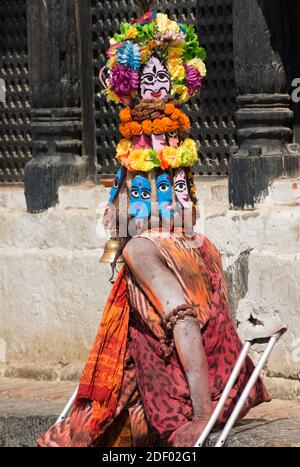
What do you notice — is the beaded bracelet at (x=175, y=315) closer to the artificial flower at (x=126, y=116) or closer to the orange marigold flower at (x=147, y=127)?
the orange marigold flower at (x=147, y=127)

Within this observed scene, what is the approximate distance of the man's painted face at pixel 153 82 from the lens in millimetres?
6906

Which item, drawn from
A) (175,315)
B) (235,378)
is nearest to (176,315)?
(175,315)

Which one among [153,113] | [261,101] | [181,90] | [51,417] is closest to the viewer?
[153,113]

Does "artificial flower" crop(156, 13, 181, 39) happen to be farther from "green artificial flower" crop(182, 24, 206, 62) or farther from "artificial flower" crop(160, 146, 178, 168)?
"artificial flower" crop(160, 146, 178, 168)

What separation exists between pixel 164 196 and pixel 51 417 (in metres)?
1.86

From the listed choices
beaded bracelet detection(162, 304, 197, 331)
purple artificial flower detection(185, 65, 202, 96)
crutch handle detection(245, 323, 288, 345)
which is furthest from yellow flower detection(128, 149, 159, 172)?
crutch handle detection(245, 323, 288, 345)

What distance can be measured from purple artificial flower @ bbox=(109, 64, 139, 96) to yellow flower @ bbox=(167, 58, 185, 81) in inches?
6.5

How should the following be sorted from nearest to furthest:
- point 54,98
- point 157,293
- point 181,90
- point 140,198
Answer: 1. point 157,293
2. point 140,198
3. point 181,90
4. point 54,98

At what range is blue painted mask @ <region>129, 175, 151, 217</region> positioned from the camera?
6750mm

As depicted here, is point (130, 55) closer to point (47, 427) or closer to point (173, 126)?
point (173, 126)

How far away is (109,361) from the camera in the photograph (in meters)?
6.79

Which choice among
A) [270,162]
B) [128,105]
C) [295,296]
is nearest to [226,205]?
[270,162]

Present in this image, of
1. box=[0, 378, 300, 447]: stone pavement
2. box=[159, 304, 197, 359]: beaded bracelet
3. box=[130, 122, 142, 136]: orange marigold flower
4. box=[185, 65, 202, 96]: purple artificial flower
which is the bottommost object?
box=[0, 378, 300, 447]: stone pavement

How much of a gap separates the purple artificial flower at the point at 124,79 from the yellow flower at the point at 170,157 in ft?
1.11
